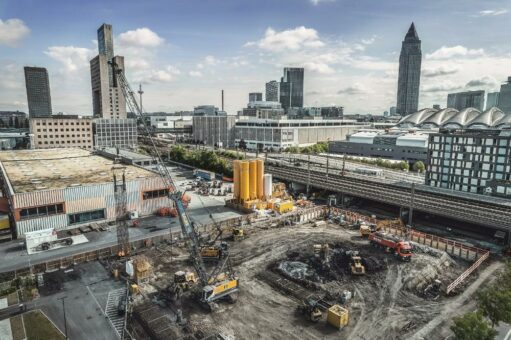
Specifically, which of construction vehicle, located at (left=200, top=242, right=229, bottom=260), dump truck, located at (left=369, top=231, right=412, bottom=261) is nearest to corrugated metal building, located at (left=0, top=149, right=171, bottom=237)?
construction vehicle, located at (left=200, top=242, right=229, bottom=260)

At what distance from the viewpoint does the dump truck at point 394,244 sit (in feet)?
141

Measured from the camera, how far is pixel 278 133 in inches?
6663

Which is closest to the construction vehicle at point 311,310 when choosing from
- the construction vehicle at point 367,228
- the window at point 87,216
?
the construction vehicle at point 367,228

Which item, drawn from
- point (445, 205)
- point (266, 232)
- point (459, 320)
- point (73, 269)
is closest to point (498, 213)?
point (445, 205)

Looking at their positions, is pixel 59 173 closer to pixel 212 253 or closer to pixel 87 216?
pixel 87 216

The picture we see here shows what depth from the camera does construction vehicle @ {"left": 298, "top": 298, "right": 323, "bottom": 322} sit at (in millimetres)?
30625

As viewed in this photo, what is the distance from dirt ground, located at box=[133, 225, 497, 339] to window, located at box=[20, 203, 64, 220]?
18.7m

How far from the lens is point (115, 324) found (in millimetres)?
29891

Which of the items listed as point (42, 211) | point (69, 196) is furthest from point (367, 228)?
point (42, 211)

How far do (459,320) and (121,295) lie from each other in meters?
30.7

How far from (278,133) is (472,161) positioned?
103983mm

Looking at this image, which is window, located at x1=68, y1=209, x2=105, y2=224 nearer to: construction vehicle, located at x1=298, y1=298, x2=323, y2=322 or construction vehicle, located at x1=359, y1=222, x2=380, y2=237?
construction vehicle, located at x1=298, y1=298, x2=323, y2=322

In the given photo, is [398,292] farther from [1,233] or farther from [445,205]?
[1,233]

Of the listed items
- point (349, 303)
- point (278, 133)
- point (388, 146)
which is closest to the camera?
point (349, 303)
